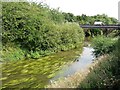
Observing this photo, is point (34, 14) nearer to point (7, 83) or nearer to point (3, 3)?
point (3, 3)

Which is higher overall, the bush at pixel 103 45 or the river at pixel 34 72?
the bush at pixel 103 45

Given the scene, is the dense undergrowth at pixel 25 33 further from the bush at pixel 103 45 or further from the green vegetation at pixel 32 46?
the bush at pixel 103 45

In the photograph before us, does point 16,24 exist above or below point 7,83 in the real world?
above

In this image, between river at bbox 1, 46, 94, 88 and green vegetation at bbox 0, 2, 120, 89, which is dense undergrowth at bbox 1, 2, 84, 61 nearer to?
green vegetation at bbox 0, 2, 120, 89

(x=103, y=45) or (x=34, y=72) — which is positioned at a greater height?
(x=103, y=45)

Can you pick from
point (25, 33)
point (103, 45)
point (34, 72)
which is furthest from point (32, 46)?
point (34, 72)

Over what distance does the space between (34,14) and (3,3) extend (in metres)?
2.51

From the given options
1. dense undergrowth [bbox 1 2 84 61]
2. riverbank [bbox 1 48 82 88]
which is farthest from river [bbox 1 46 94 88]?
dense undergrowth [bbox 1 2 84 61]

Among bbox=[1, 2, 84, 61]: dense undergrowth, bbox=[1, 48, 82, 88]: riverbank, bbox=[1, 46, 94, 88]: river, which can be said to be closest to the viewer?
bbox=[1, 48, 82, 88]: riverbank

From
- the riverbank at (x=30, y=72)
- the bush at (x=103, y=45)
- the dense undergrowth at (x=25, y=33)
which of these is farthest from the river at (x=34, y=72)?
the bush at (x=103, y=45)

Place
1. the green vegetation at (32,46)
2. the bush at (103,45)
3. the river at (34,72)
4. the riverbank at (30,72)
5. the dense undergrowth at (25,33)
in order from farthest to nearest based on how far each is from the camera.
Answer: the dense undergrowth at (25,33)
the bush at (103,45)
the green vegetation at (32,46)
the river at (34,72)
the riverbank at (30,72)

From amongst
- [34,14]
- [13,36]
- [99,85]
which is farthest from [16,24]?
[99,85]

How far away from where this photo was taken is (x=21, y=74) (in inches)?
501

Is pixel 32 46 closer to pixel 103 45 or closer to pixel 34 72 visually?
pixel 103 45
